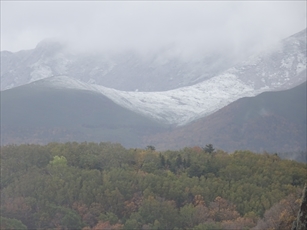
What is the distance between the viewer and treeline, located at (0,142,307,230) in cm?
7438

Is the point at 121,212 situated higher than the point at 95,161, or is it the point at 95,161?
the point at 95,161

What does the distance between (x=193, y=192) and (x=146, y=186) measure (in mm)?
7314

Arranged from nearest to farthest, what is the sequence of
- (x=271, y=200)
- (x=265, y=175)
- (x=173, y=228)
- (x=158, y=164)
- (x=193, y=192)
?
(x=173, y=228)
(x=271, y=200)
(x=193, y=192)
(x=265, y=175)
(x=158, y=164)

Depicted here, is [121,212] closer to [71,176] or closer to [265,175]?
[71,176]

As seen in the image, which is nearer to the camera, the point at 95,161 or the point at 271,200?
the point at 271,200

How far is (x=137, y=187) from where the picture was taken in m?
87.1

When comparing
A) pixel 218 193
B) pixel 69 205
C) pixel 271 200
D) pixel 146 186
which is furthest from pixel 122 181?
pixel 271 200

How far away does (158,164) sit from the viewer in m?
100

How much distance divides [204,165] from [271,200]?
20422mm

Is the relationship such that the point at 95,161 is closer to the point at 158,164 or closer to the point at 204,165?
the point at 158,164

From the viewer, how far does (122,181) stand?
8762cm

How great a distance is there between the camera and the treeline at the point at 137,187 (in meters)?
74.4

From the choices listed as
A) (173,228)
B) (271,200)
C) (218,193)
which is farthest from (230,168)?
(173,228)

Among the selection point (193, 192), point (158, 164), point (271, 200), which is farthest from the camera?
point (158, 164)
